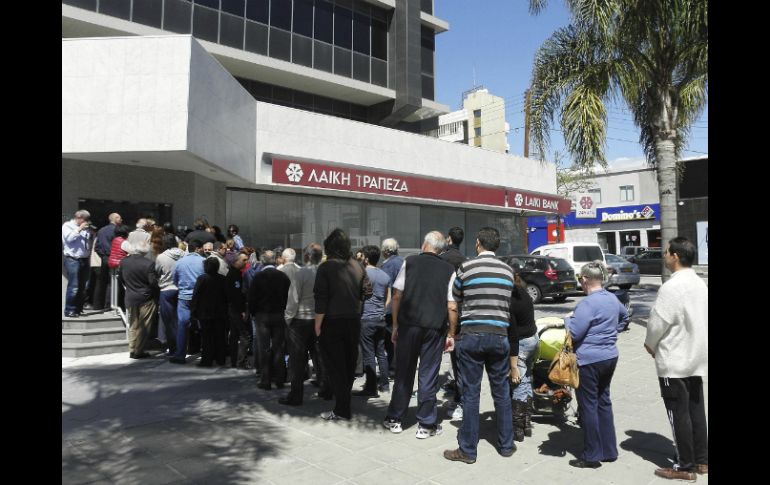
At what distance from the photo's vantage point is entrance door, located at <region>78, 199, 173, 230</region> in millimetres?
11367

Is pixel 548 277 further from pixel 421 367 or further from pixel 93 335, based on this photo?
pixel 93 335

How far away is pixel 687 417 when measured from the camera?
13.0 feet

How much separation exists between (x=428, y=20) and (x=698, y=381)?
23.0 metres

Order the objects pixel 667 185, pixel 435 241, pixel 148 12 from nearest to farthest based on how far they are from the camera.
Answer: pixel 435 241 → pixel 667 185 → pixel 148 12

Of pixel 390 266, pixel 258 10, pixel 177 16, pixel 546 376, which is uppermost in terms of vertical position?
pixel 258 10

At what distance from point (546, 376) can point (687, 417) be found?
155 cm

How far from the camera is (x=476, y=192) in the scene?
2056 centimetres

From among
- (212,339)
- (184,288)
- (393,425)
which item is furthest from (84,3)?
(393,425)

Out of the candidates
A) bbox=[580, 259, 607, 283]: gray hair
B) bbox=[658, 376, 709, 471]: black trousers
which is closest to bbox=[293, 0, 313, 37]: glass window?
bbox=[580, 259, 607, 283]: gray hair

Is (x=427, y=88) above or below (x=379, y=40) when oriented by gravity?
below

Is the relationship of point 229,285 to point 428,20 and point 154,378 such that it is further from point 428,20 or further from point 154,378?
point 428,20
